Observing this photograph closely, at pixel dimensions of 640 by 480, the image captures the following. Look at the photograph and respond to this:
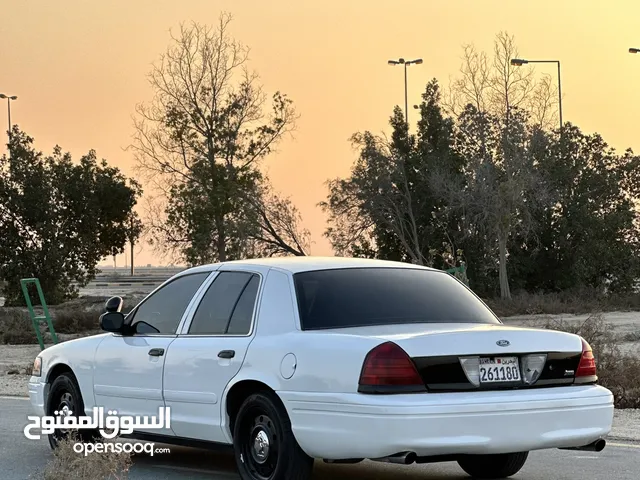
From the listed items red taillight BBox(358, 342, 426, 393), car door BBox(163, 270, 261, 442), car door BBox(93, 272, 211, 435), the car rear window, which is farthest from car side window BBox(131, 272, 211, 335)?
red taillight BBox(358, 342, 426, 393)

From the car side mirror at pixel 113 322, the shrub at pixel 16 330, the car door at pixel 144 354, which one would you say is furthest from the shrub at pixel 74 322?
the car side mirror at pixel 113 322

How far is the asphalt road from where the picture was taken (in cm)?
982

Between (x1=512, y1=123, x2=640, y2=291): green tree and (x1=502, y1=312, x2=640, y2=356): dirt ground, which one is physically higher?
(x1=512, y1=123, x2=640, y2=291): green tree

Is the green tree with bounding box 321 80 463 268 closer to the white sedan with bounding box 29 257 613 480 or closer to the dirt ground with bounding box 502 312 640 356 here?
the dirt ground with bounding box 502 312 640 356

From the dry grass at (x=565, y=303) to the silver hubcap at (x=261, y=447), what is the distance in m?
37.6

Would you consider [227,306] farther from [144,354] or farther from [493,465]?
[493,465]

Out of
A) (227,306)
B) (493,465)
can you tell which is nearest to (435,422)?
(493,465)

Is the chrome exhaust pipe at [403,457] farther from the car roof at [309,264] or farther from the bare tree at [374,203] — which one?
the bare tree at [374,203]

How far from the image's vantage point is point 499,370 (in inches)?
324

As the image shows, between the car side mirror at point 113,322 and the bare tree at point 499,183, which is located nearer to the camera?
the car side mirror at point 113,322

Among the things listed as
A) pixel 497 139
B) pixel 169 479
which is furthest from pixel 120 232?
pixel 169 479

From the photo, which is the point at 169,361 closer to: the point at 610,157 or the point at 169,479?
the point at 169,479

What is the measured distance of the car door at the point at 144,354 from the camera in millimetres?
9734

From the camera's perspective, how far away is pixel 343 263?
31.1 ft
